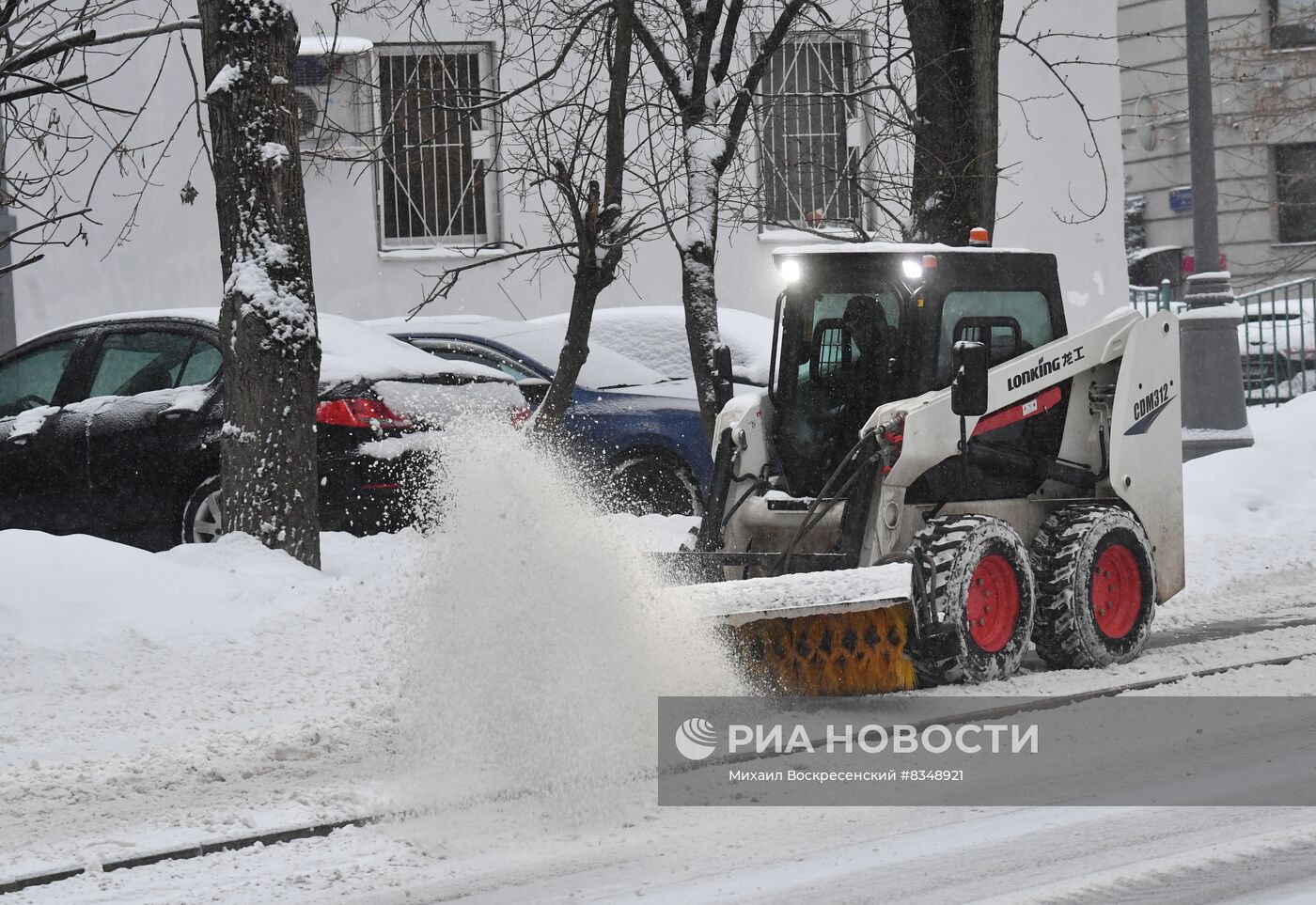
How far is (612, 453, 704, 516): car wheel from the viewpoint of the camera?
10.8 m

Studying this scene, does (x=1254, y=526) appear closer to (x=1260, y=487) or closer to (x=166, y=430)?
(x=1260, y=487)

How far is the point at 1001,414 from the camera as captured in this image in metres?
7.22

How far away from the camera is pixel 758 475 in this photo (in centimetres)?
760

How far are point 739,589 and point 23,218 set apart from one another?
13111mm

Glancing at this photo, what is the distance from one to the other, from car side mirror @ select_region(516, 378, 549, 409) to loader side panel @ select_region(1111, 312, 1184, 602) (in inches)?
160

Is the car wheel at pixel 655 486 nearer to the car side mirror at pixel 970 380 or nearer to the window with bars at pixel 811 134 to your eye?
the car side mirror at pixel 970 380

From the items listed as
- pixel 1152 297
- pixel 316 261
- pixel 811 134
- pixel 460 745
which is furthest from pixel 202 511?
pixel 1152 297

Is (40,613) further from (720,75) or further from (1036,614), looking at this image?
(720,75)

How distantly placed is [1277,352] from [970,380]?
39.2 feet

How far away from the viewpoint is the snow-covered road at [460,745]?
178 inches

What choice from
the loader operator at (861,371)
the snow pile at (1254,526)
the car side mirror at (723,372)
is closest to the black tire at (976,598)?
the loader operator at (861,371)

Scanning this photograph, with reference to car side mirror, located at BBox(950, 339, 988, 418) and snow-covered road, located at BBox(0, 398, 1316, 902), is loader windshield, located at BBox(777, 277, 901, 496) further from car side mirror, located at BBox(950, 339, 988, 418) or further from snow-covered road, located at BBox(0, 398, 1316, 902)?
snow-covered road, located at BBox(0, 398, 1316, 902)

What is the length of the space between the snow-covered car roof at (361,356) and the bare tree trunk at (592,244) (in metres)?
0.47

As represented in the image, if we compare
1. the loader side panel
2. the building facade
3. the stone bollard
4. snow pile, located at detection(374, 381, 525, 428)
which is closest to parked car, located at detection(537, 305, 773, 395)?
snow pile, located at detection(374, 381, 525, 428)
